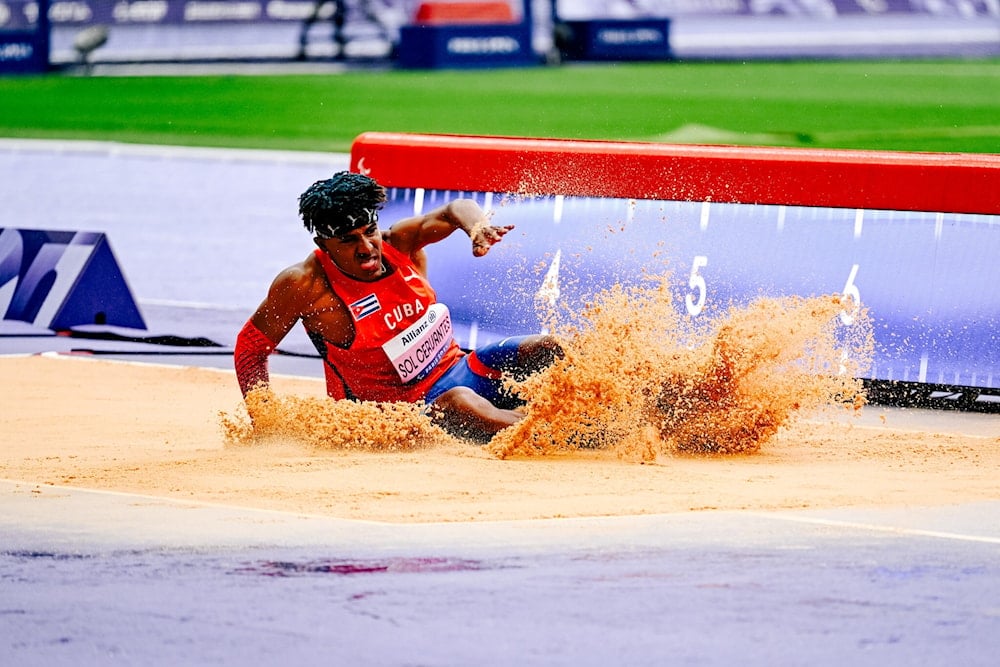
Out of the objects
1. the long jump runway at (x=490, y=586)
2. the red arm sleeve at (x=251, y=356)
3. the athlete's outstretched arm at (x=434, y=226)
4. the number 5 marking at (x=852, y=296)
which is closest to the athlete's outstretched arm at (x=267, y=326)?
the red arm sleeve at (x=251, y=356)

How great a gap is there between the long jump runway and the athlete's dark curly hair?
152 centimetres

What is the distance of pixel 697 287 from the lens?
9.84 m

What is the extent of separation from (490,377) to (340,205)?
1.07 meters

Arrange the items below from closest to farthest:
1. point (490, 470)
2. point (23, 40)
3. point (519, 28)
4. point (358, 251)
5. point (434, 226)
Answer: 1. point (490, 470)
2. point (358, 251)
3. point (434, 226)
4. point (23, 40)
5. point (519, 28)

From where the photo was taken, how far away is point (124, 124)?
26156 millimetres

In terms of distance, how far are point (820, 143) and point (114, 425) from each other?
14.5 meters

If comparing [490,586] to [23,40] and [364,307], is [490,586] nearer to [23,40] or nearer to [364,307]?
[364,307]

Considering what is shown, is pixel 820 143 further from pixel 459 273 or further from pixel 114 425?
pixel 114 425

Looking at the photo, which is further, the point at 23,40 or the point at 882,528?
the point at 23,40

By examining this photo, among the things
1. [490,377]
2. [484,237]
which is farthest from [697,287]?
[484,237]

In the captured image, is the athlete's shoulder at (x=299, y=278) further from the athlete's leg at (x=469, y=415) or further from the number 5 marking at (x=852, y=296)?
the number 5 marking at (x=852, y=296)

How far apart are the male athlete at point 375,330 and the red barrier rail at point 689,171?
208 centimetres

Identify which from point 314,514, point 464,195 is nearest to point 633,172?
point 464,195

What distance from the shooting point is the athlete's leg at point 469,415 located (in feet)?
26.5
